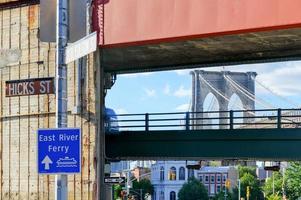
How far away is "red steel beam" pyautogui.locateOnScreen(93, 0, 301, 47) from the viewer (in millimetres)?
17906

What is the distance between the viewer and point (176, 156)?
78.2ft

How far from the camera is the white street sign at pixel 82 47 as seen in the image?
8180mm

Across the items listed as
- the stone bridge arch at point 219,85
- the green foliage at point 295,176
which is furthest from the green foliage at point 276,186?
the green foliage at point 295,176

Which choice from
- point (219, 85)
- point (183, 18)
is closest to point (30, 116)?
point (183, 18)

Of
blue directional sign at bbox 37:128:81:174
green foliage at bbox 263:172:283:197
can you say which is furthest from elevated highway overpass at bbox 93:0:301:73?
green foliage at bbox 263:172:283:197

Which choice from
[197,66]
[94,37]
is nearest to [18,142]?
[197,66]

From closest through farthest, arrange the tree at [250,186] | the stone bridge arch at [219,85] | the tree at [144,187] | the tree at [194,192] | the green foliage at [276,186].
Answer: the green foliage at [276,186]
the stone bridge arch at [219,85]
the tree at [194,192]
the tree at [250,186]
the tree at [144,187]

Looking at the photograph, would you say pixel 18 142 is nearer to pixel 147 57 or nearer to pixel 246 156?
pixel 147 57

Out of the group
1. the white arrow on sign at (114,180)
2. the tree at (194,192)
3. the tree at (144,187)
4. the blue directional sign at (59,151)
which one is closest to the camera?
the blue directional sign at (59,151)

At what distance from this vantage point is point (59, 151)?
8.05 metres

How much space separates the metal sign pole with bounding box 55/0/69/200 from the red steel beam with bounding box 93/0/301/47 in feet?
33.8

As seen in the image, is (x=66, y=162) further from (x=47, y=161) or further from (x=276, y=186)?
(x=276, y=186)

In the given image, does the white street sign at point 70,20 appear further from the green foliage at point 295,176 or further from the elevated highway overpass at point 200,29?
the green foliage at point 295,176

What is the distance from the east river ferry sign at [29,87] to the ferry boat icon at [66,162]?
12846mm
